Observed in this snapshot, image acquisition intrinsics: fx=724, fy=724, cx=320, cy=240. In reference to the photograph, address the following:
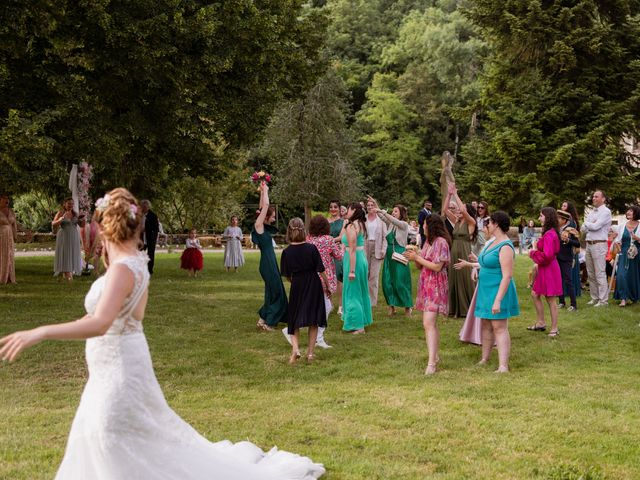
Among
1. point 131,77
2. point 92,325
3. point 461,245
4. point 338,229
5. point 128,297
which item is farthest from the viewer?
point 131,77

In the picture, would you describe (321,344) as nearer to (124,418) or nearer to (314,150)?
(124,418)

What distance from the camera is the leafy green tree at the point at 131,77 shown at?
46.5 feet

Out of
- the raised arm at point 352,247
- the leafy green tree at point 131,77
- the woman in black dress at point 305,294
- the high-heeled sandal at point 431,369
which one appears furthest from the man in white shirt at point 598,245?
the leafy green tree at point 131,77

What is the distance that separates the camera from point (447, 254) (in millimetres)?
9242

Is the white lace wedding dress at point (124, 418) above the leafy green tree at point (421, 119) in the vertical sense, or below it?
below

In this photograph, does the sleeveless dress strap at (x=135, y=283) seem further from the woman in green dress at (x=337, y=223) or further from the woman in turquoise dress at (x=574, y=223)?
the woman in turquoise dress at (x=574, y=223)

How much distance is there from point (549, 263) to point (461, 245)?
182 cm

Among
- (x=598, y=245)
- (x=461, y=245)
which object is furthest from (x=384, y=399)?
(x=598, y=245)

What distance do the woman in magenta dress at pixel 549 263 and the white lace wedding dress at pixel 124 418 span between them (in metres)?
8.70

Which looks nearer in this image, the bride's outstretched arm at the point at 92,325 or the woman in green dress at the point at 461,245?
the bride's outstretched arm at the point at 92,325

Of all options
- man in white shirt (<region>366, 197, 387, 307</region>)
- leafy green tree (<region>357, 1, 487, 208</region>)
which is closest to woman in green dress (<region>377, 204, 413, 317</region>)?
man in white shirt (<region>366, 197, 387, 307</region>)

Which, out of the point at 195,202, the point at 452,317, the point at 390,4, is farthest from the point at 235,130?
the point at 390,4

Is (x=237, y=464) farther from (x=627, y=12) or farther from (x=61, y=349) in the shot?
(x=627, y=12)

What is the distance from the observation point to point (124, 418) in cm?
426
